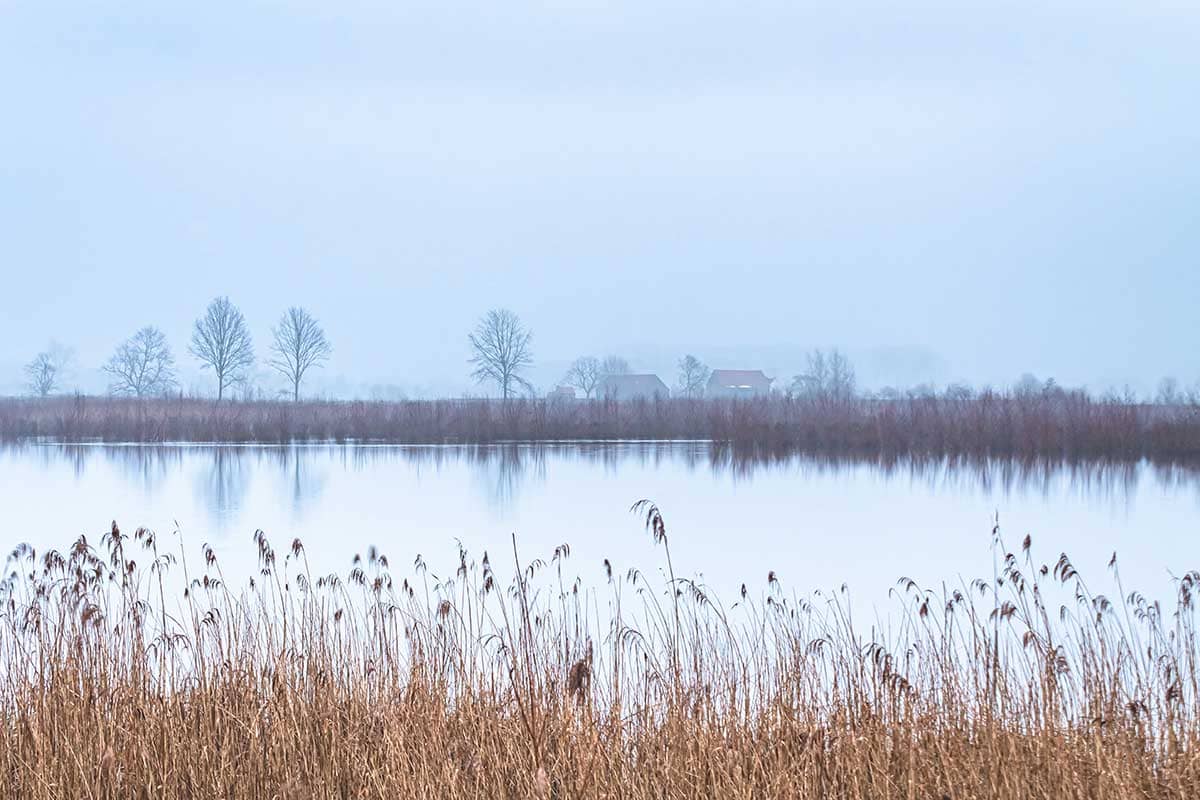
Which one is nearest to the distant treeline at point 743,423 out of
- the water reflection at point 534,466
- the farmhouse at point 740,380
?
the water reflection at point 534,466

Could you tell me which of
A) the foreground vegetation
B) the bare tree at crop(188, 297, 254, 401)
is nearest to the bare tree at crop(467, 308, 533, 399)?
the bare tree at crop(188, 297, 254, 401)

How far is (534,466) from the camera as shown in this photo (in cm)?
2409

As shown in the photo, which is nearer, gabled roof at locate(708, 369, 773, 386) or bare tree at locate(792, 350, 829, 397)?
bare tree at locate(792, 350, 829, 397)

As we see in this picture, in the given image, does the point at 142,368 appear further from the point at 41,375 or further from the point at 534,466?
the point at 534,466

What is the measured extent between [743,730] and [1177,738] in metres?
1.79

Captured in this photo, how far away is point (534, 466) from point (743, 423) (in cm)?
576

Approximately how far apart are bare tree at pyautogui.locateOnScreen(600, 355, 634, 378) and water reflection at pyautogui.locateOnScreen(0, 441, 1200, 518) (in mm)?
60499

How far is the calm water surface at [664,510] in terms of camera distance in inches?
500

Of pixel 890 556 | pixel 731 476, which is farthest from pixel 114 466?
pixel 890 556

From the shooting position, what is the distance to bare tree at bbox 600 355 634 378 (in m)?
92.0

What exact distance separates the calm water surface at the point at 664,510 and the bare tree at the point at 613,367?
66.3 meters

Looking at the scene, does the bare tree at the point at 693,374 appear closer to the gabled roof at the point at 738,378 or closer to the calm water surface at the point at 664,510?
the gabled roof at the point at 738,378

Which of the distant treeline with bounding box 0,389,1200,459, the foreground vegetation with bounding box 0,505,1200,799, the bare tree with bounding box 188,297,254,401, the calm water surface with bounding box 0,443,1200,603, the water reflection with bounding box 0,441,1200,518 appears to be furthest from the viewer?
the bare tree with bounding box 188,297,254,401

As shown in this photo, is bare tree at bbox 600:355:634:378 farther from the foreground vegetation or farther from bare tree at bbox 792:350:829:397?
the foreground vegetation
